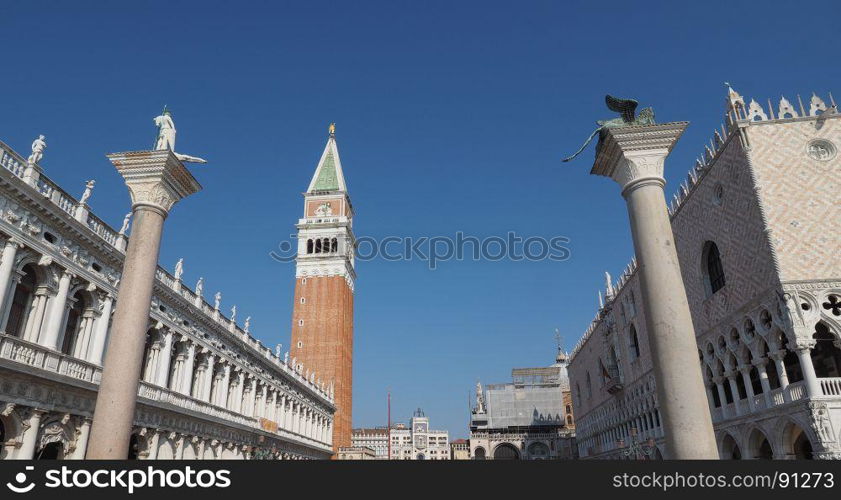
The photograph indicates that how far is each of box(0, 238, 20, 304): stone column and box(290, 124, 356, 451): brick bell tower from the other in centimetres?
5045

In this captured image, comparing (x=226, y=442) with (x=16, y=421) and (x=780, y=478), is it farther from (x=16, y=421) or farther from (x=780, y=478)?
A: (x=780, y=478)

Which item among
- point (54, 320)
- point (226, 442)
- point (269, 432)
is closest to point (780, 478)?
point (54, 320)

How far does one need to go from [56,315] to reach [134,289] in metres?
11.9

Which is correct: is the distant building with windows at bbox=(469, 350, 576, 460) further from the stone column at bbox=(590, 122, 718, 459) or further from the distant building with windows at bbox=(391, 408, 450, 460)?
the stone column at bbox=(590, 122, 718, 459)

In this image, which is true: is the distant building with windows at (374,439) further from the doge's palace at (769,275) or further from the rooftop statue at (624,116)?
the rooftop statue at (624,116)

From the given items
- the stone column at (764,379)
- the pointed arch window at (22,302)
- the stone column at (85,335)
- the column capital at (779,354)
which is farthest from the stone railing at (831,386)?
the pointed arch window at (22,302)

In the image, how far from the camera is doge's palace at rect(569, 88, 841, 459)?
20.3m

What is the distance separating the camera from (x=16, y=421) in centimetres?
1612

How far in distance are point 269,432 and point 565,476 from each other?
35186 mm

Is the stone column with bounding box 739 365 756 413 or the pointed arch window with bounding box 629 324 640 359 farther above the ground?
the pointed arch window with bounding box 629 324 640 359

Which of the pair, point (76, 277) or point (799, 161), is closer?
point (76, 277)

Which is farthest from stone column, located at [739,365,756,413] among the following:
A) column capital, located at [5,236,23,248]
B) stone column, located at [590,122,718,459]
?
column capital, located at [5,236,23,248]

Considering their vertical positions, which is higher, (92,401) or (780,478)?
(92,401)

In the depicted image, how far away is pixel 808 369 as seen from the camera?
19609mm
